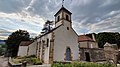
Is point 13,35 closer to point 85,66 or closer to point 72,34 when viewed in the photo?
point 72,34

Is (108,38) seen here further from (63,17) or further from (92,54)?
(63,17)

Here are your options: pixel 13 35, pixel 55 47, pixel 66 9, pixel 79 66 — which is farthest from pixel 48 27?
pixel 79 66

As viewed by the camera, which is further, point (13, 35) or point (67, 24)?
point (13, 35)

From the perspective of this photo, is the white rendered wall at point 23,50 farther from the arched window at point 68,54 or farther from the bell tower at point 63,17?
the arched window at point 68,54

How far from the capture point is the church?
68.2 ft

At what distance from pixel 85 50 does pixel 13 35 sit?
3291 centimetres

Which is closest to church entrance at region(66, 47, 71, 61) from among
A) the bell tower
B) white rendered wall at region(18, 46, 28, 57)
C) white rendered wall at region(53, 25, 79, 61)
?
white rendered wall at region(53, 25, 79, 61)

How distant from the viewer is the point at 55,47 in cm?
2091

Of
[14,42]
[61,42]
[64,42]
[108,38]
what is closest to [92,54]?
[64,42]

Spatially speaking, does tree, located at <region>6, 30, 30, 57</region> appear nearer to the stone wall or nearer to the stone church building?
the stone church building

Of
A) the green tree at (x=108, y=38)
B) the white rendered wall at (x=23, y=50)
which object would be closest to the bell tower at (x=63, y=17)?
the white rendered wall at (x=23, y=50)

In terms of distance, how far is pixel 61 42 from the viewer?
21.9 meters

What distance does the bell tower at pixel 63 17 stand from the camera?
76.4ft

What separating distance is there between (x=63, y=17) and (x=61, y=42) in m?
5.33
